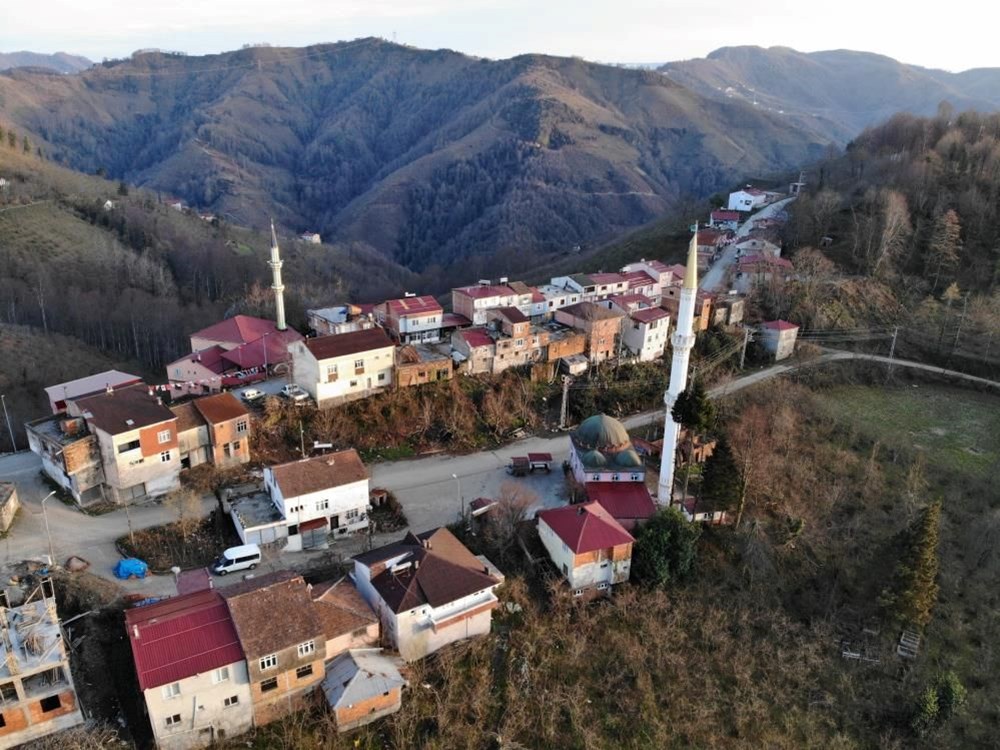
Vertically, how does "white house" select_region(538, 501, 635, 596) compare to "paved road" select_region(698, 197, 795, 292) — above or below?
below

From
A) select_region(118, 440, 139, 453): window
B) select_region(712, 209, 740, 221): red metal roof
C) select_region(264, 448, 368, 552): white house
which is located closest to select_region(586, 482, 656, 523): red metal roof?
select_region(264, 448, 368, 552): white house

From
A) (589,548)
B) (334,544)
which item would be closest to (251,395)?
(334,544)

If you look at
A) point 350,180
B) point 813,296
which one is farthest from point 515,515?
point 350,180

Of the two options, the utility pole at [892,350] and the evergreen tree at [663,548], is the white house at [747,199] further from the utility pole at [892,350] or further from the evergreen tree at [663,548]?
the evergreen tree at [663,548]

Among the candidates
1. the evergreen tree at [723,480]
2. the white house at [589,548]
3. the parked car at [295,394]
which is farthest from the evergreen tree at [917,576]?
the parked car at [295,394]

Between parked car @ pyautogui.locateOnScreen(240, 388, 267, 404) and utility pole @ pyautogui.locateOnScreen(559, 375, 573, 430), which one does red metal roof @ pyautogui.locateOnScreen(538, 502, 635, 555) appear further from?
parked car @ pyautogui.locateOnScreen(240, 388, 267, 404)

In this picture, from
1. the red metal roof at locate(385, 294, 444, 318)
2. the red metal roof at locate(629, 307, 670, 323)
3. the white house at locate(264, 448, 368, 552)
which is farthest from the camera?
the red metal roof at locate(629, 307, 670, 323)
